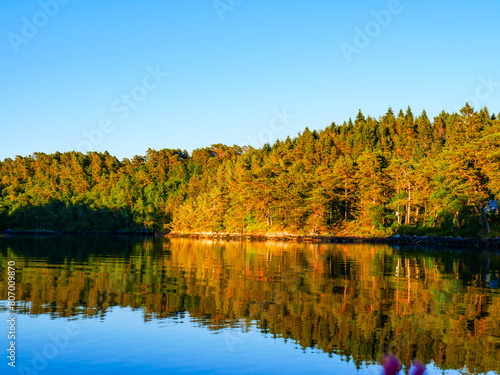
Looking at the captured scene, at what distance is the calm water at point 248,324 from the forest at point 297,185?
4418cm

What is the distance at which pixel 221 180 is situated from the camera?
128 m

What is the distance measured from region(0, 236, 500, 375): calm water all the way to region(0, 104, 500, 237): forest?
44.2 m

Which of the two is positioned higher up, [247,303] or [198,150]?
[198,150]

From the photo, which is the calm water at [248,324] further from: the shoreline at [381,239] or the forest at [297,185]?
the forest at [297,185]

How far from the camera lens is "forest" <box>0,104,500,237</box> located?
67375 millimetres

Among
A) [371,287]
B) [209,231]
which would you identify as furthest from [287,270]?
[209,231]

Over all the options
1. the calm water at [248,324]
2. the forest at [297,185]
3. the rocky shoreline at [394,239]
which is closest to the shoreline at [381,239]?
the rocky shoreline at [394,239]

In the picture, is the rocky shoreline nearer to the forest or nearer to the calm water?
the forest

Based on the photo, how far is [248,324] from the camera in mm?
15836

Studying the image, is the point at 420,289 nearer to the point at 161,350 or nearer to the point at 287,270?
the point at 287,270

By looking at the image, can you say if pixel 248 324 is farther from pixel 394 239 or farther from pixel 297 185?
pixel 297 185

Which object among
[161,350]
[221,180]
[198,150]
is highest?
[198,150]

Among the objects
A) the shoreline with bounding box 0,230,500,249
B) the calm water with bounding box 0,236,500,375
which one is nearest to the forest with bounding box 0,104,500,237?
the shoreline with bounding box 0,230,500,249

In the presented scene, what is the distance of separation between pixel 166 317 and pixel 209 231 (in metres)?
98.6
